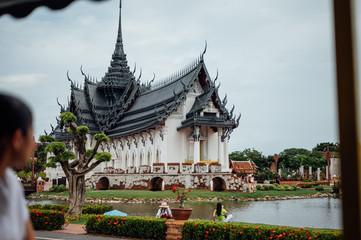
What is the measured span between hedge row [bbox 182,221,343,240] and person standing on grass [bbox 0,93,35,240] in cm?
807

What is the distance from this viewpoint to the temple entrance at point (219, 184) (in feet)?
99.1

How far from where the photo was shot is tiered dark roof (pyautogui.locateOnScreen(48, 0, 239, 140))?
33594 mm

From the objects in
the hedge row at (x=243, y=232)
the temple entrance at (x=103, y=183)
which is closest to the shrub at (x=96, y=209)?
the hedge row at (x=243, y=232)

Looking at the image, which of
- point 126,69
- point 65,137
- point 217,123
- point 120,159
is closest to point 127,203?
point 217,123

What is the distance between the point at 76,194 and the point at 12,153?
14.5 m

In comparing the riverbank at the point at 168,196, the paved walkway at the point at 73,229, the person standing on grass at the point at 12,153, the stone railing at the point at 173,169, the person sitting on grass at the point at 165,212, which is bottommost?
the paved walkway at the point at 73,229

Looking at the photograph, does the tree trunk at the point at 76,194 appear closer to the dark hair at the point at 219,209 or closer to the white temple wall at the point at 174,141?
the dark hair at the point at 219,209

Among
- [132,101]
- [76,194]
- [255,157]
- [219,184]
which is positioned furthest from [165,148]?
[255,157]

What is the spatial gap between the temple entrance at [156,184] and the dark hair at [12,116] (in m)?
30.6

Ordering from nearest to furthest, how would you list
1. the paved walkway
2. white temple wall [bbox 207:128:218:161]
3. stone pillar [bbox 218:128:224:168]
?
1. the paved walkway
2. stone pillar [bbox 218:128:224:168]
3. white temple wall [bbox 207:128:218:161]

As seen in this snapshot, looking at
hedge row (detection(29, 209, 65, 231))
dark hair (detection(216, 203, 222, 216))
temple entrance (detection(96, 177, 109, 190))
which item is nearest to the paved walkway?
hedge row (detection(29, 209, 65, 231))

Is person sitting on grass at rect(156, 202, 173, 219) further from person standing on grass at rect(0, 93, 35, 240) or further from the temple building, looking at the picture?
the temple building

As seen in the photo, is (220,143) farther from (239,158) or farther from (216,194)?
(239,158)

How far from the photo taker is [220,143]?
34781 mm
